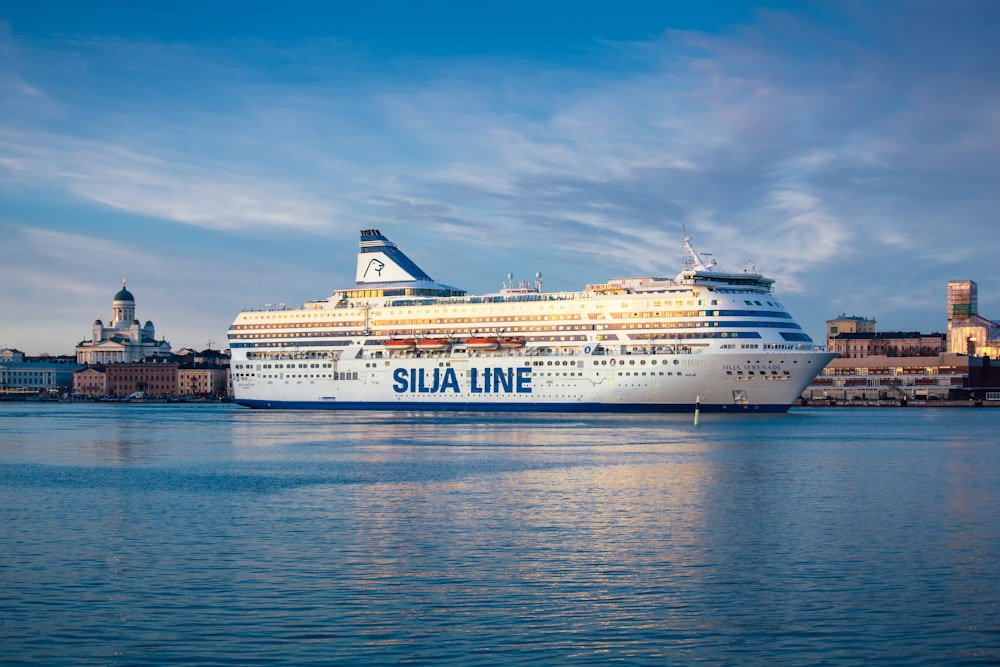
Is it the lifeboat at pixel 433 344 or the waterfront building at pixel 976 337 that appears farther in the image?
the waterfront building at pixel 976 337

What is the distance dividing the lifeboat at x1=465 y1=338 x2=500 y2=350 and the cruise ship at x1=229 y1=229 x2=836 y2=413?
0.10 m

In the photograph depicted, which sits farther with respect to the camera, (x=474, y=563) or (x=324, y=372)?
(x=324, y=372)

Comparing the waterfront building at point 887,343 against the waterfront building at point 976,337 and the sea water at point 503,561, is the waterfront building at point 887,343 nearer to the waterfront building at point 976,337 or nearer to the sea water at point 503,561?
the waterfront building at point 976,337

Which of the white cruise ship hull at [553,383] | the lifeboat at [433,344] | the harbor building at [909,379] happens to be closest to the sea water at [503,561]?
the white cruise ship hull at [553,383]

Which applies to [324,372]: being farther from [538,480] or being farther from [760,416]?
[538,480]

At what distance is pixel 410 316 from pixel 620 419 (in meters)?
22.2

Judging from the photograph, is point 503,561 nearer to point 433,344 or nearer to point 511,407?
point 511,407

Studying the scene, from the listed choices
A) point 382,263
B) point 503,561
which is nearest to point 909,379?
point 382,263

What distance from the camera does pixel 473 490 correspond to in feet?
111

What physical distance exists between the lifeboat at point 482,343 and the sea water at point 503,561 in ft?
135

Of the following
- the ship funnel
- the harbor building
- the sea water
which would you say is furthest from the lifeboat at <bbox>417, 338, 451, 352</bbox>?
the harbor building

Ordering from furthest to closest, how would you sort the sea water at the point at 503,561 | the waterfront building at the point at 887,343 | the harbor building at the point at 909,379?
the waterfront building at the point at 887,343 < the harbor building at the point at 909,379 < the sea water at the point at 503,561

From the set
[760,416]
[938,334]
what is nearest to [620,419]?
[760,416]

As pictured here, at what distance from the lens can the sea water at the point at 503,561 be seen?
645 inches
